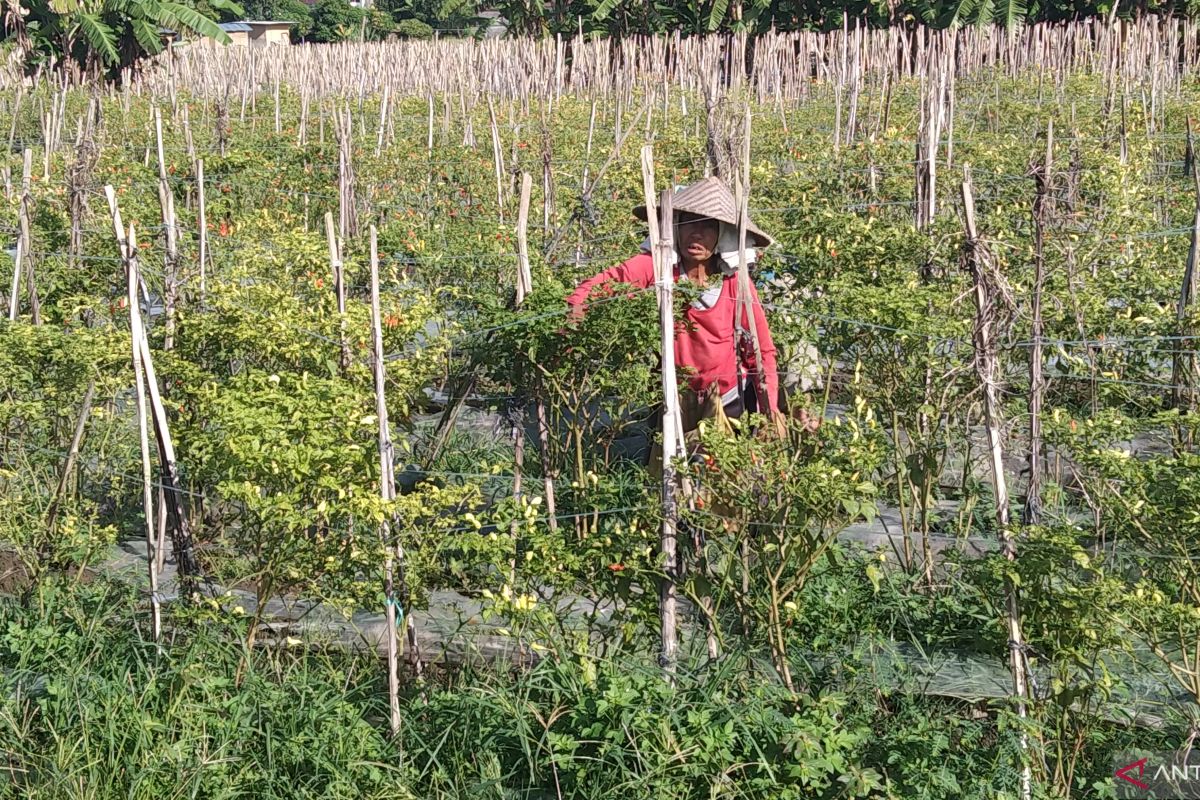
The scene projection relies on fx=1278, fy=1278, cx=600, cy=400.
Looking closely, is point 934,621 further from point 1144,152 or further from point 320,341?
point 1144,152

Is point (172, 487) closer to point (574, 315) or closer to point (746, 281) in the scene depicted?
point (574, 315)

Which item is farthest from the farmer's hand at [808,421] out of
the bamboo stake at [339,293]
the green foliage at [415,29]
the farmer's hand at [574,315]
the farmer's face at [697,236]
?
the green foliage at [415,29]

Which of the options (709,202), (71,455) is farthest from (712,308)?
(71,455)

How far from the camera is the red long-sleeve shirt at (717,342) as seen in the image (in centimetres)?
453

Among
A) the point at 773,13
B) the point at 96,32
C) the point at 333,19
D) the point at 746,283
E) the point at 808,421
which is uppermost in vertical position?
the point at 333,19

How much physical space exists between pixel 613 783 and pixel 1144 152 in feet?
22.2

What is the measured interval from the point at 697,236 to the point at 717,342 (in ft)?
1.30

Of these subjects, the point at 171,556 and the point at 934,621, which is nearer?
the point at 934,621

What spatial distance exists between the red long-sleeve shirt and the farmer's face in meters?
0.10

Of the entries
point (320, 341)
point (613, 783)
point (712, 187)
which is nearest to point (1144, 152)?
point (712, 187)

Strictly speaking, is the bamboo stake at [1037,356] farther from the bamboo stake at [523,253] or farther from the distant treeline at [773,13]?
the distant treeline at [773,13]

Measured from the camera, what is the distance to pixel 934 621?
156 inches

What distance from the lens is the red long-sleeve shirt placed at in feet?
14.9

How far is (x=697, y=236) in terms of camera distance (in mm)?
4668
